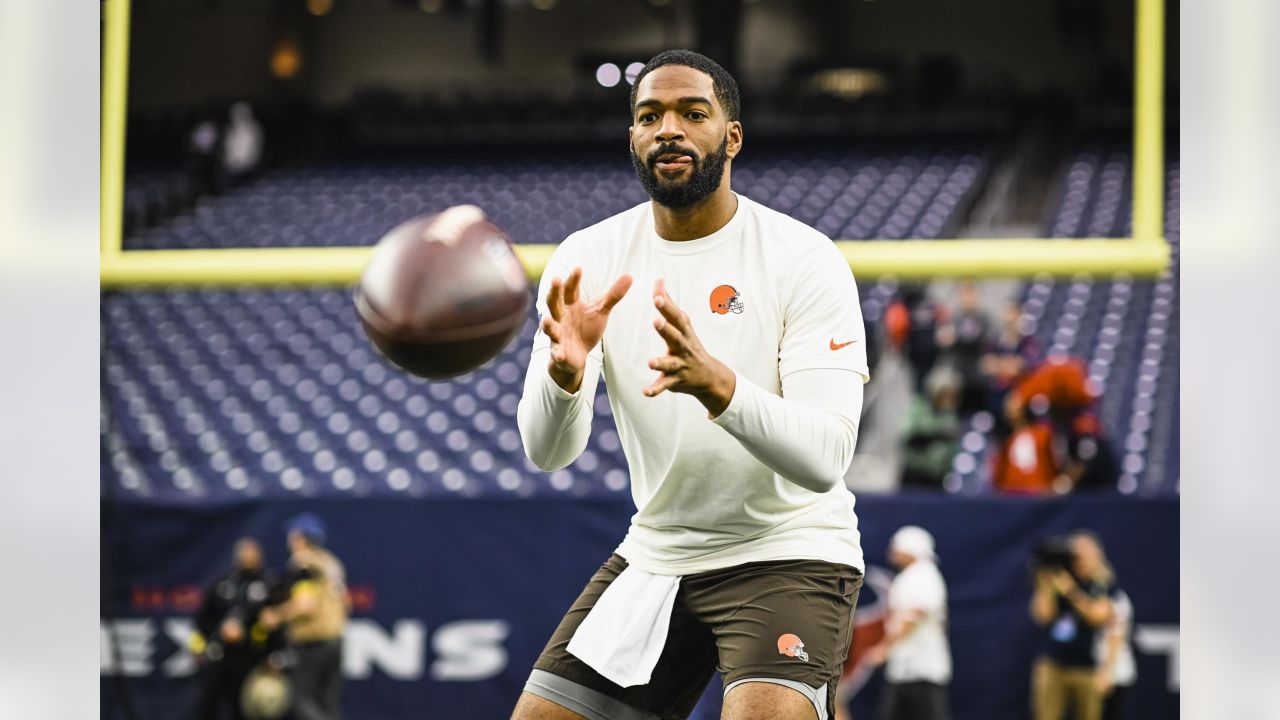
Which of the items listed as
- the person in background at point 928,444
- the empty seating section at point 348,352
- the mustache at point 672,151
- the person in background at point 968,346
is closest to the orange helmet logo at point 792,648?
the mustache at point 672,151

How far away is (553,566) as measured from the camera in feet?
21.5

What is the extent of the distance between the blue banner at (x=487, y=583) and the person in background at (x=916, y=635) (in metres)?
0.18

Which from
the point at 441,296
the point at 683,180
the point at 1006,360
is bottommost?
the point at 1006,360

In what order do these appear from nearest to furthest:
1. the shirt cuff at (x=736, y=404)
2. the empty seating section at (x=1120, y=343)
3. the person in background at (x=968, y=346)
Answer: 1. the shirt cuff at (x=736, y=404)
2. the person in background at (x=968, y=346)
3. the empty seating section at (x=1120, y=343)

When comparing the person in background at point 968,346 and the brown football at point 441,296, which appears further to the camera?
the person in background at point 968,346

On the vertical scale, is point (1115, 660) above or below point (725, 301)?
below

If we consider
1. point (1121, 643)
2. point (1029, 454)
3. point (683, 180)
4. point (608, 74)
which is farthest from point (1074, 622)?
point (608, 74)

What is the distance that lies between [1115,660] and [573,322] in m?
4.63

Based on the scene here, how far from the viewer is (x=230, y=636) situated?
6.61m

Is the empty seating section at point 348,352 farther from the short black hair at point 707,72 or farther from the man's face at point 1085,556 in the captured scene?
the short black hair at point 707,72

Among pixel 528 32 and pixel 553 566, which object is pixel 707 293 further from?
pixel 528 32

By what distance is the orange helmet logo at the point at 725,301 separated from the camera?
99.3 inches

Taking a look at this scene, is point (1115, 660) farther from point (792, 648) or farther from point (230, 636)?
point (792, 648)

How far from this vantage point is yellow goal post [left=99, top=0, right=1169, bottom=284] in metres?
4.34
